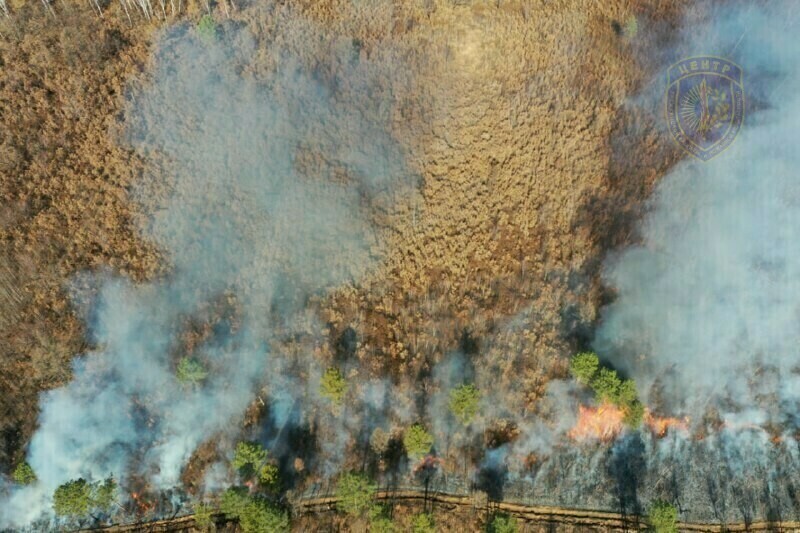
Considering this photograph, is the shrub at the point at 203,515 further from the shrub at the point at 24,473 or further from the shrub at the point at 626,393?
the shrub at the point at 626,393

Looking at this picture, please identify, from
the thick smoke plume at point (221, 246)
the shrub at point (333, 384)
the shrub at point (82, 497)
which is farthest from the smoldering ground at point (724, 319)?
the shrub at point (82, 497)

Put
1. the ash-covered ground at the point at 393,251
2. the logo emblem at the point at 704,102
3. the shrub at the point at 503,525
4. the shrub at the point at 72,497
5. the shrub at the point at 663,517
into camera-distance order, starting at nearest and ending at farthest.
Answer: the shrub at the point at 72,497
the shrub at the point at 503,525
the shrub at the point at 663,517
the ash-covered ground at the point at 393,251
the logo emblem at the point at 704,102

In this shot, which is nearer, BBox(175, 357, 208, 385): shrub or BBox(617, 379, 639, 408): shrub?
BBox(175, 357, 208, 385): shrub

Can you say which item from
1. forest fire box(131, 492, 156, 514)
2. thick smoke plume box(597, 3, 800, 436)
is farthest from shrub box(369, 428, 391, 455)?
thick smoke plume box(597, 3, 800, 436)

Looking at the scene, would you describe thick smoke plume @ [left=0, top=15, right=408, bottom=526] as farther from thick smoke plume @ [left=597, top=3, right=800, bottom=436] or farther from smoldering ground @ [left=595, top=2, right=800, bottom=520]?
smoldering ground @ [left=595, top=2, right=800, bottom=520]

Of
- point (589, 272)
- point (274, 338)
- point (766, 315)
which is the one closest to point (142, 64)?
point (274, 338)

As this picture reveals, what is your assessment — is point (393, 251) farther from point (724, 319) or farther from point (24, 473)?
point (24, 473)
